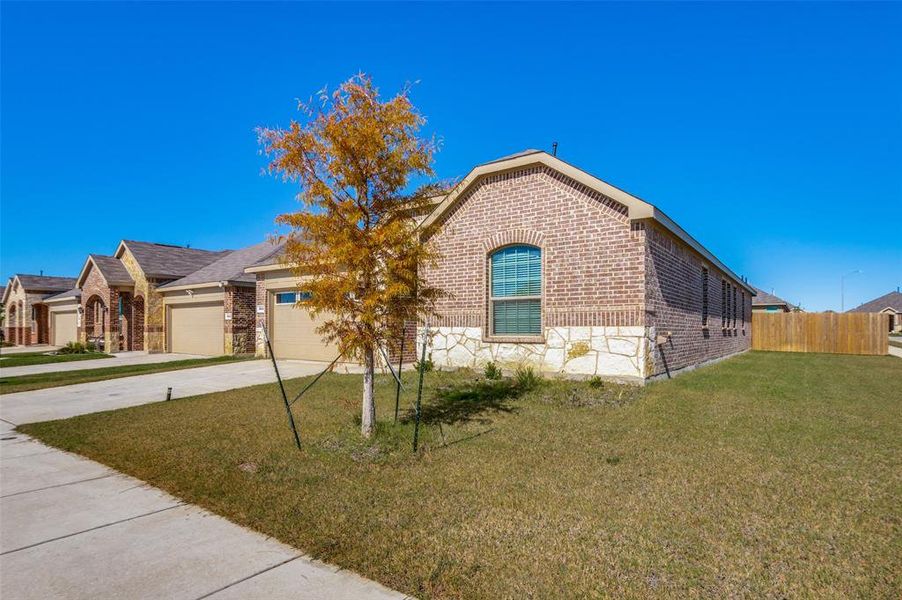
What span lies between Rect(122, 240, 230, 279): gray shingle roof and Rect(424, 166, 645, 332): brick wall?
1711 centimetres

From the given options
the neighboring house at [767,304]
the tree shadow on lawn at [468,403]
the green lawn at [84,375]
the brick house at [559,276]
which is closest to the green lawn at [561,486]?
the tree shadow on lawn at [468,403]

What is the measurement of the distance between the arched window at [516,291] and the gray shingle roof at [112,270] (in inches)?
781

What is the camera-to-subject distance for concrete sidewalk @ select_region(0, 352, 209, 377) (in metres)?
16.5

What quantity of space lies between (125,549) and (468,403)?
19.6ft

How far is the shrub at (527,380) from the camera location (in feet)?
33.3

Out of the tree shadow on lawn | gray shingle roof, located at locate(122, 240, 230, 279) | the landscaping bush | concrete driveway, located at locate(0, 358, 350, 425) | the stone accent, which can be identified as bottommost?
the landscaping bush

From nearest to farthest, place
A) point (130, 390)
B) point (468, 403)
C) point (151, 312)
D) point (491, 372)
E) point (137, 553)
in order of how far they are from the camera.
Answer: point (137, 553)
point (468, 403)
point (491, 372)
point (130, 390)
point (151, 312)

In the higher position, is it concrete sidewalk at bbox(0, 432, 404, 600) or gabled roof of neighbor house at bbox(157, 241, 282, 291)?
gabled roof of neighbor house at bbox(157, 241, 282, 291)

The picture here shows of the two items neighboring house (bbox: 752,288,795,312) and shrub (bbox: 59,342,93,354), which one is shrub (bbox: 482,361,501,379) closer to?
shrub (bbox: 59,342,93,354)

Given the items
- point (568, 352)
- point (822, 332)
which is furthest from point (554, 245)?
point (822, 332)

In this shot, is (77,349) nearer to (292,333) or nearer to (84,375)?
(84,375)

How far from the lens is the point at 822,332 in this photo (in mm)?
24656

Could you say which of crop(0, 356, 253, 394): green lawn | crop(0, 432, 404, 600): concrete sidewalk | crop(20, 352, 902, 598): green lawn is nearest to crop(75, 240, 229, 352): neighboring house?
crop(0, 356, 253, 394): green lawn

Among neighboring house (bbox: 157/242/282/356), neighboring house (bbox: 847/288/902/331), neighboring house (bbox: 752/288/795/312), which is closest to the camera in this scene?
neighboring house (bbox: 157/242/282/356)
